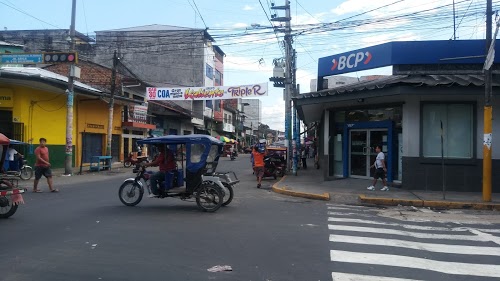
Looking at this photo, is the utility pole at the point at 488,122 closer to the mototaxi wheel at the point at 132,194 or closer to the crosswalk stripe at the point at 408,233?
the crosswalk stripe at the point at 408,233

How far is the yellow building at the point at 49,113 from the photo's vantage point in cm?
2289

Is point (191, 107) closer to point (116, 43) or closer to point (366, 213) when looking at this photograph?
point (116, 43)

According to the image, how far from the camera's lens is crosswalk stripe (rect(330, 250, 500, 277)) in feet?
19.4

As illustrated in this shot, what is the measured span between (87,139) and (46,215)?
20708 millimetres

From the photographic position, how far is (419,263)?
245 inches

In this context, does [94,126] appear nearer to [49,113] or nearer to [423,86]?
[49,113]

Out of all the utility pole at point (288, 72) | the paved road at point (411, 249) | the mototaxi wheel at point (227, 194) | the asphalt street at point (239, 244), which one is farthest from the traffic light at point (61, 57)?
the paved road at point (411, 249)

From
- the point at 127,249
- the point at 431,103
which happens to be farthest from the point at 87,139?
the point at 127,249

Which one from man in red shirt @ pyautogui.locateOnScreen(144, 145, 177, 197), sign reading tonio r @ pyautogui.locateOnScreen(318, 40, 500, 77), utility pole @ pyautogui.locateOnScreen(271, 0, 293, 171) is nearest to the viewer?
man in red shirt @ pyautogui.locateOnScreen(144, 145, 177, 197)

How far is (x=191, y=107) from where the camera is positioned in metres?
56.4

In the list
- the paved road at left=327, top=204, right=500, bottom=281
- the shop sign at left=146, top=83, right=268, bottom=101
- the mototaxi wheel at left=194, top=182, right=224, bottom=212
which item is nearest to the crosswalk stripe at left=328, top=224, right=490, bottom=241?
the paved road at left=327, top=204, right=500, bottom=281

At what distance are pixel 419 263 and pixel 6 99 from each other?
2299cm

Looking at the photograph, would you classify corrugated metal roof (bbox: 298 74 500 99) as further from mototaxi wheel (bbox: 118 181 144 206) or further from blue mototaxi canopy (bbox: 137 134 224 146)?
mototaxi wheel (bbox: 118 181 144 206)

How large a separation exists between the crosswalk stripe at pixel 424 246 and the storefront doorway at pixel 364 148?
972cm
